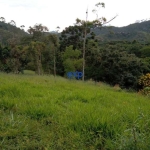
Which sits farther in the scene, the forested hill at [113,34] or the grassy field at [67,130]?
the forested hill at [113,34]

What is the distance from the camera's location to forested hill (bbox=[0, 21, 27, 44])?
3921 cm

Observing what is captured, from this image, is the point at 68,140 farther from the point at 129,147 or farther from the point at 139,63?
the point at 139,63

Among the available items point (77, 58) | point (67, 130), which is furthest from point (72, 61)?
point (67, 130)

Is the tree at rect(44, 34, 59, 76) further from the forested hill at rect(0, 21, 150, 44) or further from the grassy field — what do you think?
the grassy field

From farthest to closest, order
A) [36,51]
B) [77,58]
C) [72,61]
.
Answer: [77,58] < [72,61] < [36,51]

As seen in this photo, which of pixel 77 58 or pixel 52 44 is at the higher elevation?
pixel 52 44

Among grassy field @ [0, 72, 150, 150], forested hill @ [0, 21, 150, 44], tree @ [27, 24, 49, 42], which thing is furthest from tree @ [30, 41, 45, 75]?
grassy field @ [0, 72, 150, 150]

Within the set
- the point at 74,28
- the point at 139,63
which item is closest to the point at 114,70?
the point at 139,63

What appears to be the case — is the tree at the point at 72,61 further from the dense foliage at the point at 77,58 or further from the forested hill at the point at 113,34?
the forested hill at the point at 113,34

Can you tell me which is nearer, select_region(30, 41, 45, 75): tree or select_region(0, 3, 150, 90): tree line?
select_region(0, 3, 150, 90): tree line

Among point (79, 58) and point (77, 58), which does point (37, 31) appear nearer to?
point (79, 58)

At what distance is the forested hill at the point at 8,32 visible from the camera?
39.2 meters

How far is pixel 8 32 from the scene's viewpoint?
4203cm

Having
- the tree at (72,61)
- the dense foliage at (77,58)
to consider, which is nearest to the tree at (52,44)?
the dense foliage at (77,58)
